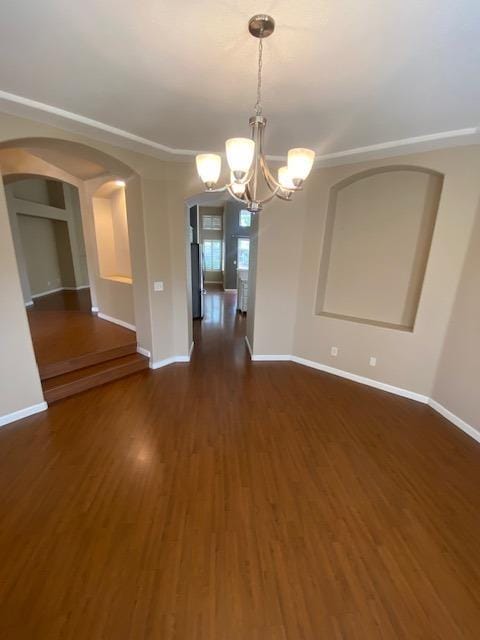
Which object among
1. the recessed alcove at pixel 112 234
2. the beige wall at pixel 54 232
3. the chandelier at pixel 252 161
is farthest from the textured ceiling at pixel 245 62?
the beige wall at pixel 54 232

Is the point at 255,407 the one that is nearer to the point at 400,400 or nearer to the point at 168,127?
the point at 400,400

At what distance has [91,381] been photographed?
11.2 ft

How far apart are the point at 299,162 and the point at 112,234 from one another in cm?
490

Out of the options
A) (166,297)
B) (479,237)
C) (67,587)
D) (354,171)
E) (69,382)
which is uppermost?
(354,171)

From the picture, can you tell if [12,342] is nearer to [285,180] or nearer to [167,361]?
[167,361]

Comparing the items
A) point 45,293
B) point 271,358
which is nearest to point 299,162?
point 271,358

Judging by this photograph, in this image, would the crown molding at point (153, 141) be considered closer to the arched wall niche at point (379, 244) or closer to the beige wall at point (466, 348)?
the arched wall niche at point (379, 244)

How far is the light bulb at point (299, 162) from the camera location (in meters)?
1.61

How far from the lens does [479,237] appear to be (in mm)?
2721

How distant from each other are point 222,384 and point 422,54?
11.7 feet

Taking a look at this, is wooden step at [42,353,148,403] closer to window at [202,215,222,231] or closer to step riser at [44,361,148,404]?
step riser at [44,361,148,404]

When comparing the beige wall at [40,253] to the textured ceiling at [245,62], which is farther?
the beige wall at [40,253]

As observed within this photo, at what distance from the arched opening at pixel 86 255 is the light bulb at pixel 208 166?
6.36 ft

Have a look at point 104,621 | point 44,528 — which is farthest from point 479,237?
point 44,528
